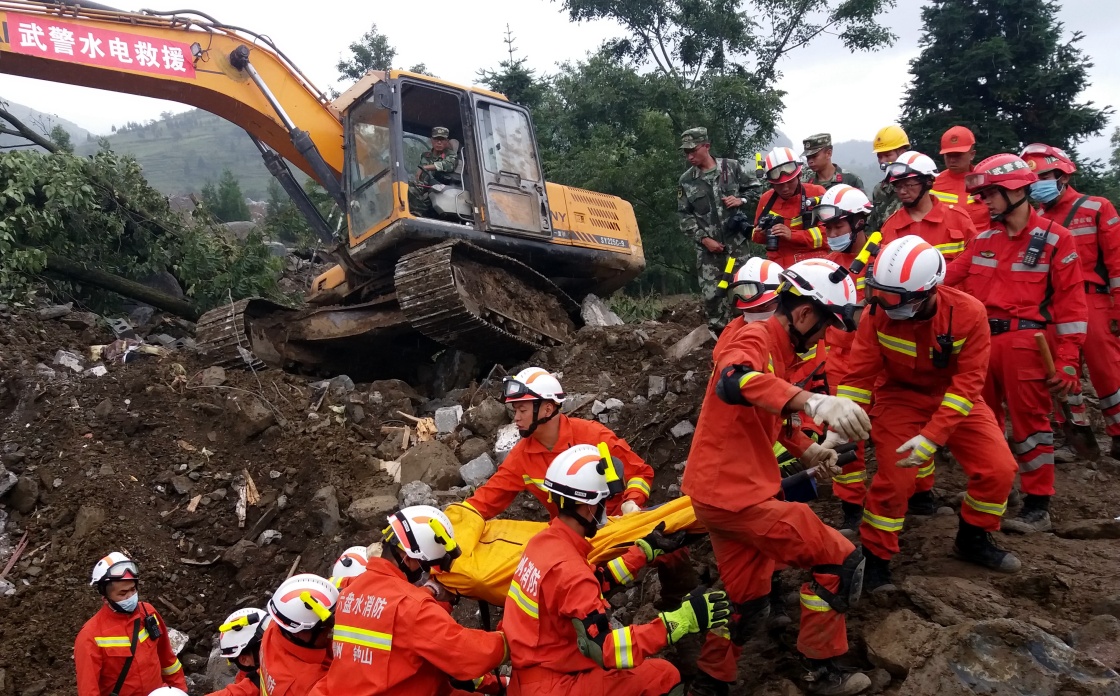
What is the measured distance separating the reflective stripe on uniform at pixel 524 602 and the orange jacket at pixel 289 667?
1075 millimetres

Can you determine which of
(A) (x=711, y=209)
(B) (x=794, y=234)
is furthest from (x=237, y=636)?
(A) (x=711, y=209)

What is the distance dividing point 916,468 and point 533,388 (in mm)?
1833

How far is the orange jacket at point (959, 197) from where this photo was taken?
18.2 feet

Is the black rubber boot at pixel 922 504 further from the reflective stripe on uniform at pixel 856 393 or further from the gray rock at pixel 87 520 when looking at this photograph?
the gray rock at pixel 87 520

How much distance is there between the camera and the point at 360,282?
8.55 meters

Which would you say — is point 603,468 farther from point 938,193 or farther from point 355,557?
point 938,193

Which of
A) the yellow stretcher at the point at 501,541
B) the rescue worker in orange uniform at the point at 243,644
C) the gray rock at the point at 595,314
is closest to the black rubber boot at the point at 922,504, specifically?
the yellow stretcher at the point at 501,541

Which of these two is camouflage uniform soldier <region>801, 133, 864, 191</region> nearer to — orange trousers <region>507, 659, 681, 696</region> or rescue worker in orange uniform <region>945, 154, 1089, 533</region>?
rescue worker in orange uniform <region>945, 154, 1089, 533</region>

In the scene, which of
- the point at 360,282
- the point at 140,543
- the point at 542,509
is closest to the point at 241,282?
the point at 360,282

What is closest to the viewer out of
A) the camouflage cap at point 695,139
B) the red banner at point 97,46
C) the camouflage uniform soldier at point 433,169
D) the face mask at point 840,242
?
the face mask at point 840,242

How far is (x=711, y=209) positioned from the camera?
698 centimetres

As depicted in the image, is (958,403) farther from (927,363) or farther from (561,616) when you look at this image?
(561,616)

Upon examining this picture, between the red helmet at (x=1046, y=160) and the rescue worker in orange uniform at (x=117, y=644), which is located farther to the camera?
the red helmet at (x=1046, y=160)

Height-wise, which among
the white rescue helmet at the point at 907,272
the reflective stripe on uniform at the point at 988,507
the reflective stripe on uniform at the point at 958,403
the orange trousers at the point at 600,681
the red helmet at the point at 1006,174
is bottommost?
the orange trousers at the point at 600,681
